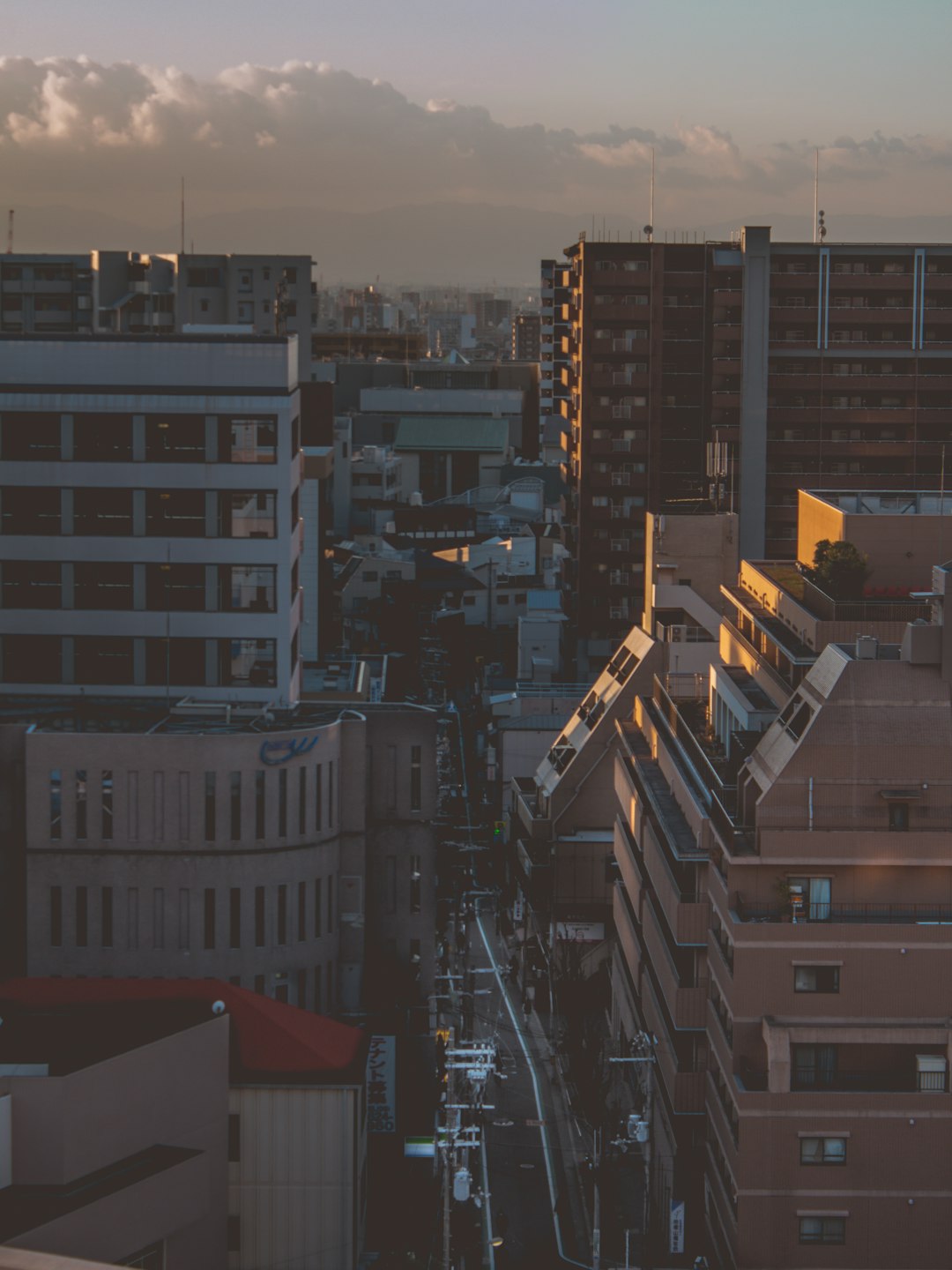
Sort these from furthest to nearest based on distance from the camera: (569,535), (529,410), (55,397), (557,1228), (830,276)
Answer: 1. (529,410)
2. (569,535)
3. (830,276)
4. (55,397)
5. (557,1228)

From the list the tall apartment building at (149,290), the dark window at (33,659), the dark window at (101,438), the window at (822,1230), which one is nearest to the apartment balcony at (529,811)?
the dark window at (33,659)

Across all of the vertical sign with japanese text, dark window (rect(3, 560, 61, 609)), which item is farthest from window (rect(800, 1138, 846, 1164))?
dark window (rect(3, 560, 61, 609))

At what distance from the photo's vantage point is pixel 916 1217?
26.8m

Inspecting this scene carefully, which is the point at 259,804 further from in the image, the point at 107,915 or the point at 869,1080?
the point at 869,1080

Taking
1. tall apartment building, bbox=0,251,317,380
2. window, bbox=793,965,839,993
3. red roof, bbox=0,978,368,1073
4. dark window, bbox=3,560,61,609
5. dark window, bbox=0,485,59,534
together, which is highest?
tall apartment building, bbox=0,251,317,380

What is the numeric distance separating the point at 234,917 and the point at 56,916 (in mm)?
3164

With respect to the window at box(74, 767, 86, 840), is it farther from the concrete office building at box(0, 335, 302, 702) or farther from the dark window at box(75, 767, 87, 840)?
the concrete office building at box(0, 335, 302, 702)

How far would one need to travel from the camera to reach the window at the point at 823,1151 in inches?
1054

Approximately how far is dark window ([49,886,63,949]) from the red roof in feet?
10.9

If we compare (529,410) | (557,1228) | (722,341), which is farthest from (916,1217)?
(529,410)

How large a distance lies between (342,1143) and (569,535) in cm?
5376

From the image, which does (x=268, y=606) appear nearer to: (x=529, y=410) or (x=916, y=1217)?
(x=916, y=1217)

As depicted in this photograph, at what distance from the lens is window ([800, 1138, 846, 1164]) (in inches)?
1054

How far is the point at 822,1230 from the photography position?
2703 cm
